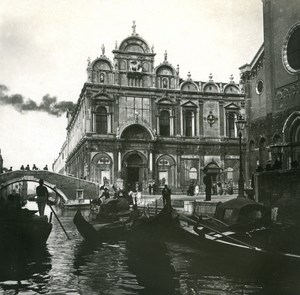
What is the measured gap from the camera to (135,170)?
3155 cm

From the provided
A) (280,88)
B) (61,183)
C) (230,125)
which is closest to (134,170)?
(61,183)

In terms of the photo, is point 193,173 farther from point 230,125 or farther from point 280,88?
point 280,88

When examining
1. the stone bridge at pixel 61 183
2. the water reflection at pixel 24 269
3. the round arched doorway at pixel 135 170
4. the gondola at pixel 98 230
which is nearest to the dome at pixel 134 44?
the round arched doorway at pixel 135 170

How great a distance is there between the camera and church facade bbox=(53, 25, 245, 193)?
101 feet

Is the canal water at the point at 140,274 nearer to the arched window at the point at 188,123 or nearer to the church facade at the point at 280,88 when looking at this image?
the church facade at the point at 280,88

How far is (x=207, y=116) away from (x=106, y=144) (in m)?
8.15

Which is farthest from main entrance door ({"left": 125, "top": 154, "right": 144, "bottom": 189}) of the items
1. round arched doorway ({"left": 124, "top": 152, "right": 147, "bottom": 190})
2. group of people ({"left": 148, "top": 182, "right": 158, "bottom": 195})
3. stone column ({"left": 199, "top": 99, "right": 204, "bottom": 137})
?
stone column ({"left": 199, "top": 99, "right": 204, "bottom": 137})

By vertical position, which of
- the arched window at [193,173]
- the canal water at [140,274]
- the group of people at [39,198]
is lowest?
the canal water at [140,274]

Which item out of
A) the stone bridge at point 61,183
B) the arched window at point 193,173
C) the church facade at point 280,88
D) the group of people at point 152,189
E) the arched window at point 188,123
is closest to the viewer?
the church facade at point 280,88

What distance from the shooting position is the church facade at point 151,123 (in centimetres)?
3070

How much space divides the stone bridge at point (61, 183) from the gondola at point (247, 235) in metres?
18.9

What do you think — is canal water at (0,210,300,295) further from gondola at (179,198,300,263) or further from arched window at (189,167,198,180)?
arched window at (189,167,198,180)

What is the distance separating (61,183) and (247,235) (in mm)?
22884

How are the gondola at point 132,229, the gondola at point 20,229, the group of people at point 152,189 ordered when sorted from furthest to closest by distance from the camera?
the group of people at point 152,189 → the gondola at point 132,229 → the gondola at point 20,229
